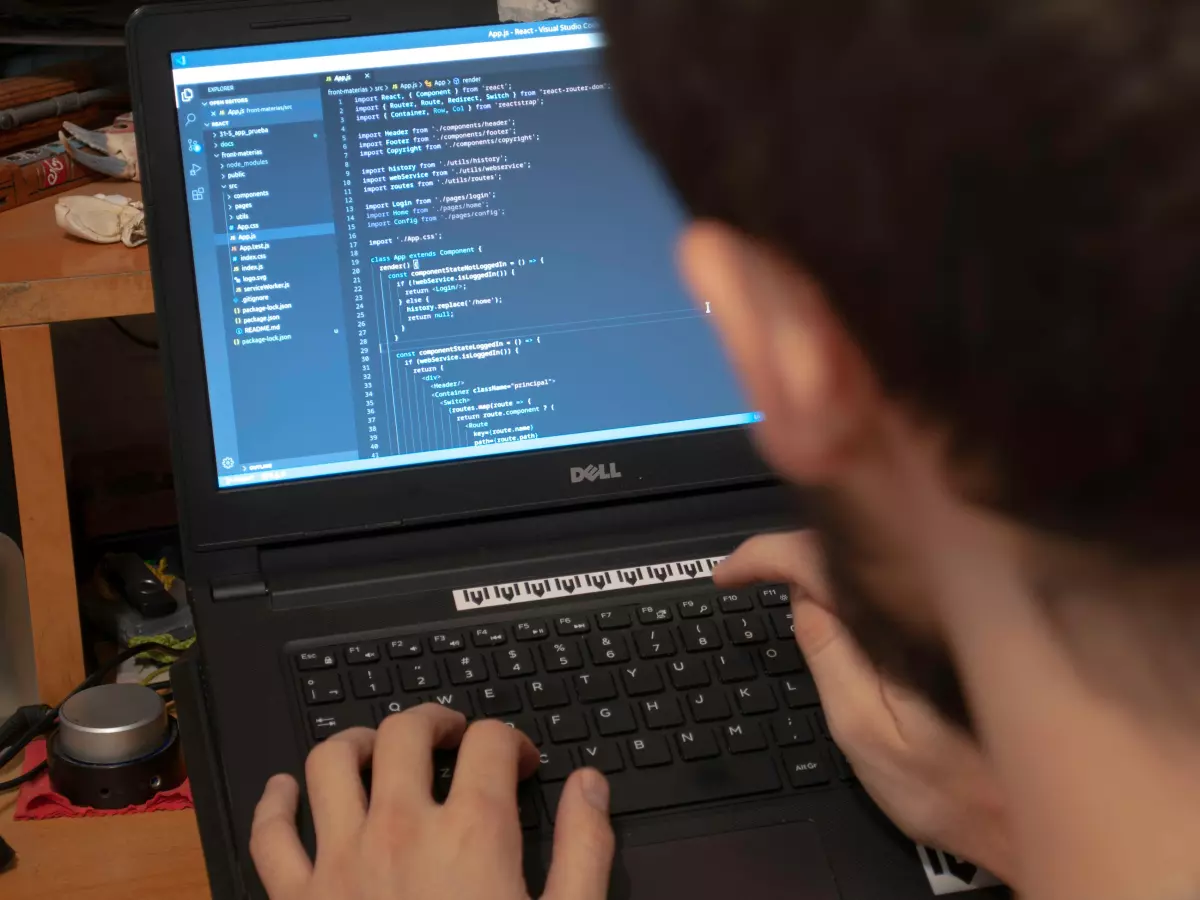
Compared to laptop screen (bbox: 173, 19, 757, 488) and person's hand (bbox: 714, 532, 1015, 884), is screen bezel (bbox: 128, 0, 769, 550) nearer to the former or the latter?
laptop screen (bbox: 173, 19, 757, 488)

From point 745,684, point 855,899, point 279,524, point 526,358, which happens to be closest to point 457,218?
point 526,358

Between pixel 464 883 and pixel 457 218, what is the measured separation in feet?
1.22

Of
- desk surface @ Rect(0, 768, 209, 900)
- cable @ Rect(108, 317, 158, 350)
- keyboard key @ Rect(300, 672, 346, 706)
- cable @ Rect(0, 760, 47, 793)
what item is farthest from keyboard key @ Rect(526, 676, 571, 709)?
cable @ Rect(108, 317, 158, 350)

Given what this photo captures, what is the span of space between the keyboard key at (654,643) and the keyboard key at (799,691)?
0.21 ft

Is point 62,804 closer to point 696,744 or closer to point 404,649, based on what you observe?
point 404,649

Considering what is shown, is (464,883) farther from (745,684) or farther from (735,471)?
(735,471)

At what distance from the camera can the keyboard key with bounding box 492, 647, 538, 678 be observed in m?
0.66

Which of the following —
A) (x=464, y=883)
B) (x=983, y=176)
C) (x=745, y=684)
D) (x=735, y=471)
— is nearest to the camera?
(x=983, y=176)

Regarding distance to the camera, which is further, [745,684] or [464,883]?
[745,684]

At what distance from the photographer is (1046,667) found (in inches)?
11.9

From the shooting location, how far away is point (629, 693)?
646 millimetres

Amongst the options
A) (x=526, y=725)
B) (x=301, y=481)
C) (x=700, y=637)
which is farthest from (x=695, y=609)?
(x=301, y=481)

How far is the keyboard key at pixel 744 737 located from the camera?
2.04ft

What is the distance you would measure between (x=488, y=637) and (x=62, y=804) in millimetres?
283
